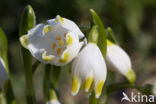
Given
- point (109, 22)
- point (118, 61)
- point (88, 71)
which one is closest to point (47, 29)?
point (88, 71)

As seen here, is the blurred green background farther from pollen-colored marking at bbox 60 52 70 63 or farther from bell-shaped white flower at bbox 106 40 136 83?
pollen-colored marking at bbox 60 52 70 63

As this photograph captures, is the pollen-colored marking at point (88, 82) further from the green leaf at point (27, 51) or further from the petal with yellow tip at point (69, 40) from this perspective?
the green leaf at point (27, 51)

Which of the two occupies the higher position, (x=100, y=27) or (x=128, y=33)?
(x=100, y=27)

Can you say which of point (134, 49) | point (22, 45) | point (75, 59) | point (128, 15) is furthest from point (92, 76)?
point (134, 49)

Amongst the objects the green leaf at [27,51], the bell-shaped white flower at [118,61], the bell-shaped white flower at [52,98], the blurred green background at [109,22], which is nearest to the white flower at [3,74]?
the green leaf at [27,51]

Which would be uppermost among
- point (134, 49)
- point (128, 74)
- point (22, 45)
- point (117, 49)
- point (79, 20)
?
point (22, 45)

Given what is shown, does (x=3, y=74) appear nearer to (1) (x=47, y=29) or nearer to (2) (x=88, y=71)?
(1) (x=47, y=29)

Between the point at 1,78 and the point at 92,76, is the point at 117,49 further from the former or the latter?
the point at 1,78
